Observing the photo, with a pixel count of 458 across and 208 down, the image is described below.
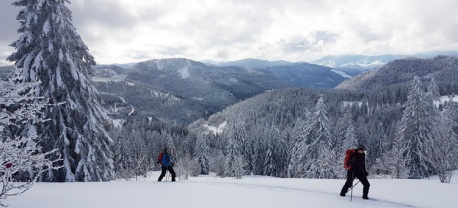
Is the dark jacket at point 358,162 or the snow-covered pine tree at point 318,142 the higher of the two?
the dark jacket at point 358,162

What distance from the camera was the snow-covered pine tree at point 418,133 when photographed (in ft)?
109

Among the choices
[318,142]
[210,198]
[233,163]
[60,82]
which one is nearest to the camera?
[210,198]

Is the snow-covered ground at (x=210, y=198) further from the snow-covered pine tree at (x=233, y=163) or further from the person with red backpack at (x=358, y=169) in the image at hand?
the snow-covered pine tree at (x=233, y=163)

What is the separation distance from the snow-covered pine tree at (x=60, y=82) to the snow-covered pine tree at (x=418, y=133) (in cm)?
3332

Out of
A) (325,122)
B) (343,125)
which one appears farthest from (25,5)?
(343,125)

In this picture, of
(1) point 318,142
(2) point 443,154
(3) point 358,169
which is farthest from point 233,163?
(3) point 358,169

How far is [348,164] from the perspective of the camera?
10828 millimetres

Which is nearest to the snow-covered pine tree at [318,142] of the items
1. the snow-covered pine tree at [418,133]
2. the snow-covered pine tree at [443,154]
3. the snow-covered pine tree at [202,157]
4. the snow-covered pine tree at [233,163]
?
the snow-covered pine tree at [418,133]

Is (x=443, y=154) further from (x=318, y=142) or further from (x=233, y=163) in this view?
(x=233, y=163)

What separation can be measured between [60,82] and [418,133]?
118ft

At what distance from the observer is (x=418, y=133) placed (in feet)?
111

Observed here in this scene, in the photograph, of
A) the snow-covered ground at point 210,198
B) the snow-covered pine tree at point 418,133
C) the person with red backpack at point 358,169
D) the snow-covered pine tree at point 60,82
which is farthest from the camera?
the snow-covered pine tree at point 418,133

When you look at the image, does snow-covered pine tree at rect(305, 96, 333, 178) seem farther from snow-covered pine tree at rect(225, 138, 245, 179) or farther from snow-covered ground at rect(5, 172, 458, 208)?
snow-covered ground at rect(5, 172, 458, 208)

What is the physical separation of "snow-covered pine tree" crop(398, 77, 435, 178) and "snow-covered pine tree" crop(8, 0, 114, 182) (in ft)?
109
